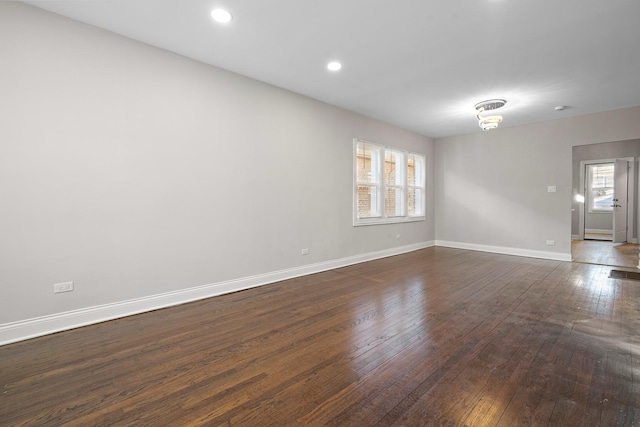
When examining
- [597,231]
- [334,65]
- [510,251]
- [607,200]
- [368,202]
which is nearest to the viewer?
[334,65]

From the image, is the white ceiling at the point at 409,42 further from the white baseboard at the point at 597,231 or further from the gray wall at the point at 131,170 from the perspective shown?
the white baseboard at the point at 597,231

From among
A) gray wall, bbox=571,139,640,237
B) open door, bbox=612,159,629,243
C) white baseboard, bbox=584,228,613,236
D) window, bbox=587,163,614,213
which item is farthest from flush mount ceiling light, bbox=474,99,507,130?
white baseboard, bbox=584,228,613,236

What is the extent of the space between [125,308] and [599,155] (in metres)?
11.0

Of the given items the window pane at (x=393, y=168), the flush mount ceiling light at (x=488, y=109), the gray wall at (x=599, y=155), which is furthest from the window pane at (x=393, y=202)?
the gray wall at (x=599, y=155)

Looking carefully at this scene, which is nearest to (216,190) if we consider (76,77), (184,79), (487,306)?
(184,79)

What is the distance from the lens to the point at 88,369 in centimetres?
199

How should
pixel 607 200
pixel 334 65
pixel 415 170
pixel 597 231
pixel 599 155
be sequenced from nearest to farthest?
pixel 334 65 < pixel 415 170 < pixel 599 155 < pixel 607 200 < pixel 597 231

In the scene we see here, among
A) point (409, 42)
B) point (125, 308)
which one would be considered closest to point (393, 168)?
point (409, 42)

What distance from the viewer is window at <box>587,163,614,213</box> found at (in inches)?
346

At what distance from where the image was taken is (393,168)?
629cm

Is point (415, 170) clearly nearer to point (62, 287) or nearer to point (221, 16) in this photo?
point (221, 16)

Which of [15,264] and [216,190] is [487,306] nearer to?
[216,190]

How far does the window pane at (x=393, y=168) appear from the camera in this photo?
6.08 meters

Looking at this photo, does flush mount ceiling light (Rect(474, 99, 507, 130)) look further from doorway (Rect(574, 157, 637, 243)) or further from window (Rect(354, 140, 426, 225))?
doorway (Rect(574, 157, 637, 243))
